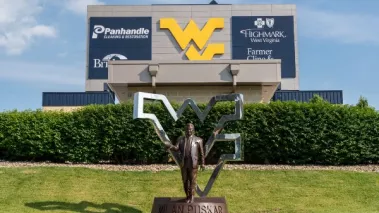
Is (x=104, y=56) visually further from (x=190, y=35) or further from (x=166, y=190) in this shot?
(x=166, y=190)

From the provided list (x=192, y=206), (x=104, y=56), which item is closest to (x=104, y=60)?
(x=104, y=56)

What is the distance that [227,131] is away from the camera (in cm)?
1612

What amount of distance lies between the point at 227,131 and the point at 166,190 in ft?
11.7

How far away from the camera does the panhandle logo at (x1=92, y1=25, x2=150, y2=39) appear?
108ft

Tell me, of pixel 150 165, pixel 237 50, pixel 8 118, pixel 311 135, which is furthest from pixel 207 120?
pixel 237 50

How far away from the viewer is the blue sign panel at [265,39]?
32.3 metres

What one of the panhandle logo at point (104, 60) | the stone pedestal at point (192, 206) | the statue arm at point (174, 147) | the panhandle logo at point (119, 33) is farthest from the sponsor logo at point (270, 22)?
the stone pedestal at point (192, 206)

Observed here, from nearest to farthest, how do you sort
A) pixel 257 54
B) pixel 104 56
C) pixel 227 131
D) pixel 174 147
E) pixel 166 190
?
pixel 174 147
pixel 166 190
pixel 227 131
pixel 257 54
pixel 104 56

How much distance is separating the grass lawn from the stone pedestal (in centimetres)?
258

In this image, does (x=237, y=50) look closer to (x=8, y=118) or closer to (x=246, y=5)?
(x=246, y=5)

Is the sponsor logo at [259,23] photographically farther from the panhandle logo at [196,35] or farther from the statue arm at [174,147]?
the statue arm at [174,147]

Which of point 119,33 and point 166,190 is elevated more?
point 119,33

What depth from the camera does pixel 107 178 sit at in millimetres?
14328

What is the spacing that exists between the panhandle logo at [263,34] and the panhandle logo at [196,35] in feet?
6.37
